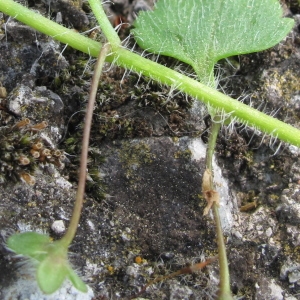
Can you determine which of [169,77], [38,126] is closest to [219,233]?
[169,77]

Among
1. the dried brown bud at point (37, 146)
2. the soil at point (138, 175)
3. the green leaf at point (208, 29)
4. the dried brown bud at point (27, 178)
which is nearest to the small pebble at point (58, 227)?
the soil at point (138, 175)

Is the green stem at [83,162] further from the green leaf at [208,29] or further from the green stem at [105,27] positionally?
the green leaf at [208,29]

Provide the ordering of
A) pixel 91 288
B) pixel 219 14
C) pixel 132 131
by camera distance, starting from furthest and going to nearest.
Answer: pixel 219 14 < pixel 132 131 < pixel 91 288

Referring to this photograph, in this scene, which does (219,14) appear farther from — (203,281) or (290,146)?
(203,281)

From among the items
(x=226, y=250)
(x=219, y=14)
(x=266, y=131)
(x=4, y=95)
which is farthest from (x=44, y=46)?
(x=226, y=250)

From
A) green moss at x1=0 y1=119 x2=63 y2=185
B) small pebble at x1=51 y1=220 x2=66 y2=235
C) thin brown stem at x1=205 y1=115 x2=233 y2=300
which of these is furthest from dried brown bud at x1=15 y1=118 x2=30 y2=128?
thin brown stem at x1=205 y1=115 x2=233 y2=300
